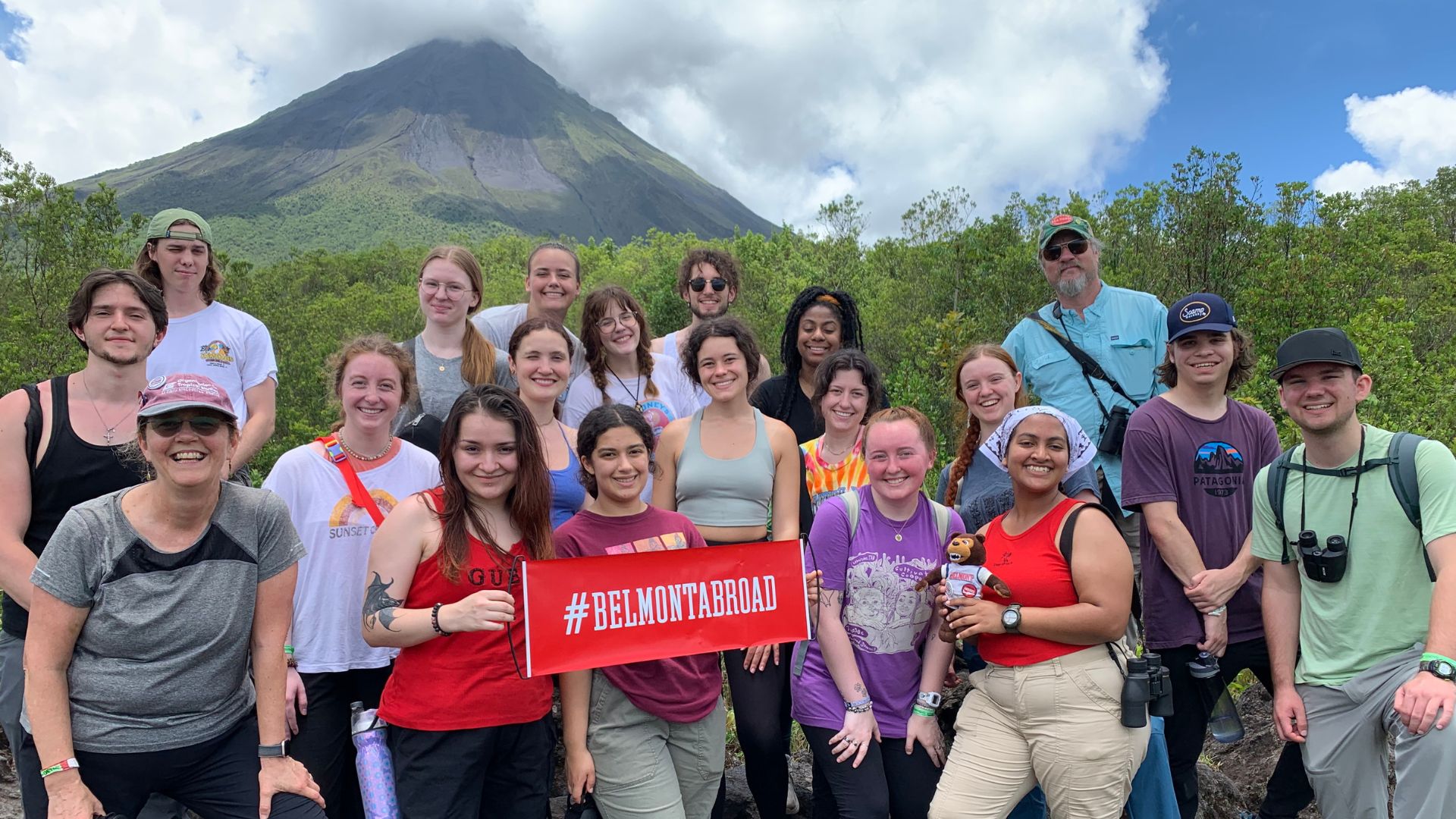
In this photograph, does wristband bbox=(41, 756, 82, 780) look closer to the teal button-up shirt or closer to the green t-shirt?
the green t-shirt

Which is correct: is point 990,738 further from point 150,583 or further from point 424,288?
point 424,288

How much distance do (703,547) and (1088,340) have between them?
316cm

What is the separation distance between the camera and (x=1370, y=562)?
147 inches

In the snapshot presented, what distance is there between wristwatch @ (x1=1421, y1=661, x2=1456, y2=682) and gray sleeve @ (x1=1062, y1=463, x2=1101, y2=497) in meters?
1.45

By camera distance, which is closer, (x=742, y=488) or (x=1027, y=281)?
(x=742, y=488)

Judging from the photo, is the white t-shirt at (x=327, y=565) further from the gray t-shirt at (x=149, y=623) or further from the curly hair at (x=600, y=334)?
A: the curly hair at (x=600, y=334)

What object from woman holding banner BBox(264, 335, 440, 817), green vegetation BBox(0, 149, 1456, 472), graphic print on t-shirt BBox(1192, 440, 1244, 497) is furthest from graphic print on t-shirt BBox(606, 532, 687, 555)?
green vegetation BBox(0, 149, 1456, 472)

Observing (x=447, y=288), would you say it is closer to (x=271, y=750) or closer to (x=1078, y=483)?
(x=271, y=750)

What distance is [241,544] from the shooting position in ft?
11.2

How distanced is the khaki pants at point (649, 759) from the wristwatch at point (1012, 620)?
1.44 m

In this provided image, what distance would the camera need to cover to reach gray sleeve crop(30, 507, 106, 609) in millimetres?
3107

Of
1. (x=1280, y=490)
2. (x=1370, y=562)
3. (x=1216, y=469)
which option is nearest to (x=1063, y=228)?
(x=1216, y=469)

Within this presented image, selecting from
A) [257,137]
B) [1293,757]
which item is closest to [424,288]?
[1293,757]

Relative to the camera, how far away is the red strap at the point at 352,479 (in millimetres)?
4109
